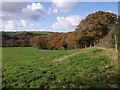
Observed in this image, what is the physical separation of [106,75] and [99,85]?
5.16ft

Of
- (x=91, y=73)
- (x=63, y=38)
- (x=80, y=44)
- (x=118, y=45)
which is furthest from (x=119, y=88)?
(x=63, y=38)

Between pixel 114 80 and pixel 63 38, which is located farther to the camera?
pixel 63 38

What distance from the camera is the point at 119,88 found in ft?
19.9

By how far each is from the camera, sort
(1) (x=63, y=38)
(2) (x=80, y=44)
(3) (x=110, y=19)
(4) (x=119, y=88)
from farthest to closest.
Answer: (1) (x=63, y=38) < (2) (x=80, y=44) < (3) (x=110, y=19) < (4) (x=119, y=88)

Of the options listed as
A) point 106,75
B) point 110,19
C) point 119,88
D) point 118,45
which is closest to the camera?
point 119,88

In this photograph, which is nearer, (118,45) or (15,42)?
(118,45)

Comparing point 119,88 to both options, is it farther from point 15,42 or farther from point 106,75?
point 15,42

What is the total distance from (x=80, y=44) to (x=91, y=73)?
31.3 metres

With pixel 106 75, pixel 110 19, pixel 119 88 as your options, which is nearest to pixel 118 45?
pixel 106 75

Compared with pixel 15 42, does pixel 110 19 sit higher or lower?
higher

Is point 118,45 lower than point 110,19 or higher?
lower

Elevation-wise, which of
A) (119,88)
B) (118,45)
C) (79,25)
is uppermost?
(79,25)

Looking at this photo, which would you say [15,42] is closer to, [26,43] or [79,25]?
[26,43]

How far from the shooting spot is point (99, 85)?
20.7ft
